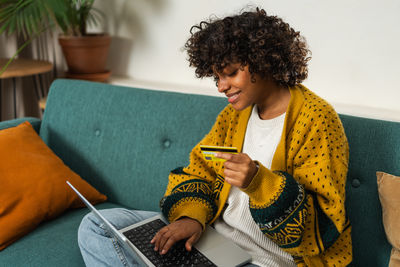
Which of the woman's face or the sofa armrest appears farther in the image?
the sofa armrest

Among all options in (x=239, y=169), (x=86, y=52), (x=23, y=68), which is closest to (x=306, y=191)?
(x=239, y=169)

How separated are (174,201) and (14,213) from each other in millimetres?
582

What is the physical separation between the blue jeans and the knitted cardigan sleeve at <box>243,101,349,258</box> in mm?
173

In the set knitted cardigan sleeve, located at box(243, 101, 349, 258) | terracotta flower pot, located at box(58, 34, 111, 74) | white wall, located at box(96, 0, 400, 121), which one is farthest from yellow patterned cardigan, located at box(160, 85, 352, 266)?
terracotta flower pot, located at box(58, 34, 111, 74)

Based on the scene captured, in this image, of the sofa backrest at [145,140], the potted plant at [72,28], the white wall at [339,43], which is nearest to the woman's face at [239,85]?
the sofa backrest at [145,140]

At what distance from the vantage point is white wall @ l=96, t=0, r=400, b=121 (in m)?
1.44

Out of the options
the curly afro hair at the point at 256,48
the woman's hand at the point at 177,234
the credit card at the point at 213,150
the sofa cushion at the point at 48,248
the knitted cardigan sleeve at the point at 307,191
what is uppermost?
the curly afro hair at the point at 256,48

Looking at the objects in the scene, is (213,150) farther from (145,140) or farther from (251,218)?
(145,140)

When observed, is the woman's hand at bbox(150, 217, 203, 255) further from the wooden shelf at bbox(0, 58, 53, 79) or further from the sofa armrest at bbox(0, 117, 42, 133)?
the wooden shelf at bbox(0, 58, 53, 79)

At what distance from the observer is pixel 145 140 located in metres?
1.55

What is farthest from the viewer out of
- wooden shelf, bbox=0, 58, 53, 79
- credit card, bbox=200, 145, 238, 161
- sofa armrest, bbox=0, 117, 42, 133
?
wooden shelf, bbox=0, 58, 53, 79

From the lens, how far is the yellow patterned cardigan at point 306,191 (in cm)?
92

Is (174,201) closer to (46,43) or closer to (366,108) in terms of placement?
(366,108)

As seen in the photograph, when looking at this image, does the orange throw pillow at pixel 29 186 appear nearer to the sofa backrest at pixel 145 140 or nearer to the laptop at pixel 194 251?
the sofa backrest at pixel 145 140
